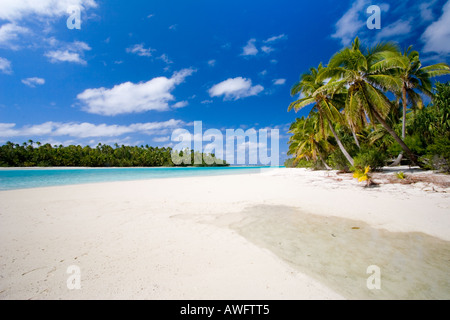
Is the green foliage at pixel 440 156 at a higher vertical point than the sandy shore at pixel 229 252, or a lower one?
higher

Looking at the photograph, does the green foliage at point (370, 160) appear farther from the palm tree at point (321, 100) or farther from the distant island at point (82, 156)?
the distant island at point (82, 156)

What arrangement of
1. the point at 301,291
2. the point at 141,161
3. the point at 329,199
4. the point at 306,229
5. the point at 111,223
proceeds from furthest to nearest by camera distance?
1. the point at 141,161
2. the point at 329,199
3. the point at 111,223
4. the point at 306,229
5. the point at 301,291

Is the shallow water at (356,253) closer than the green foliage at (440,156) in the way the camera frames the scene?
Yes

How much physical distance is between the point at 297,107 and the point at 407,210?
11.7m

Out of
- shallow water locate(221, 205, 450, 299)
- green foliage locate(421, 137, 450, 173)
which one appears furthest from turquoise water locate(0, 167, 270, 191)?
green foliage locate(421, 137, 450, 173)

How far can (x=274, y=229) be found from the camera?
3434mm

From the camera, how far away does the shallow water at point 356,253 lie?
1.83m

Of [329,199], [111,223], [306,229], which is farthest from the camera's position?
[329,199]

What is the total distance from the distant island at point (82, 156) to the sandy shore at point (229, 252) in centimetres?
7012

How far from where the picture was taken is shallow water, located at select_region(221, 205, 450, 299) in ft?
5.99

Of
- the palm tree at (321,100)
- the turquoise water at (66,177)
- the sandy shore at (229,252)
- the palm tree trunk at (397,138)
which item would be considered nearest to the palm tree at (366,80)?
the palm tree trunk at (397,138)

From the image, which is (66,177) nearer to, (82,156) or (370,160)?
(370,160)
